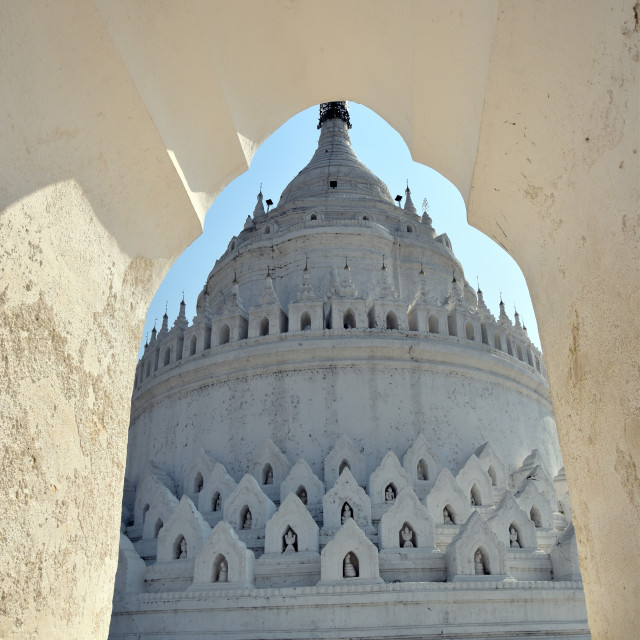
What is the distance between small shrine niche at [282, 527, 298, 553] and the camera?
42.7ft

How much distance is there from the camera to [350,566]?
12281 millimetres

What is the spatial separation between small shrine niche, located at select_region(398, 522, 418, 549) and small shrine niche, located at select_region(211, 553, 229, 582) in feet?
10.6

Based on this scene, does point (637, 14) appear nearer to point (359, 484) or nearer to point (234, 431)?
point (359, 484)

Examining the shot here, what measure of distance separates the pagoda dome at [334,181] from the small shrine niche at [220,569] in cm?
1343

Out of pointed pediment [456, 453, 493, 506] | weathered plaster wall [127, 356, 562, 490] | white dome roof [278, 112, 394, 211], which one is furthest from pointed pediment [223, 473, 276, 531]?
white dome roof [278, 112, 394, 211]

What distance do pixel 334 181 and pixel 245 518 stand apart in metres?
14.3

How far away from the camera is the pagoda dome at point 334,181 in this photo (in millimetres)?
23953

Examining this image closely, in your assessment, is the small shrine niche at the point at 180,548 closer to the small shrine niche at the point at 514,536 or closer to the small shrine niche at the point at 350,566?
the small shrine niche at the point at 350,566

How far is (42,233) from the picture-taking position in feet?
10.3

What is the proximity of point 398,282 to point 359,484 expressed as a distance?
26.8ft

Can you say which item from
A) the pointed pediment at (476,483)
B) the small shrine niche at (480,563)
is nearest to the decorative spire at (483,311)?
the pointed pediment at (476,483)

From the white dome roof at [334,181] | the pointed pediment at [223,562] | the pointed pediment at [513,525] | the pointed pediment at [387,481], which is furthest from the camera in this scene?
the white dome roof at [334,181]

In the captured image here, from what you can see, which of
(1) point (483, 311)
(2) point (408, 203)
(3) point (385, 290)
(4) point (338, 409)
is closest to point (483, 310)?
(1) point (483, 311)

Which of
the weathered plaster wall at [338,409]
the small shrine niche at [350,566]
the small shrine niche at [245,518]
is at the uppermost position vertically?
the weathered plaster wall at [338,409]
